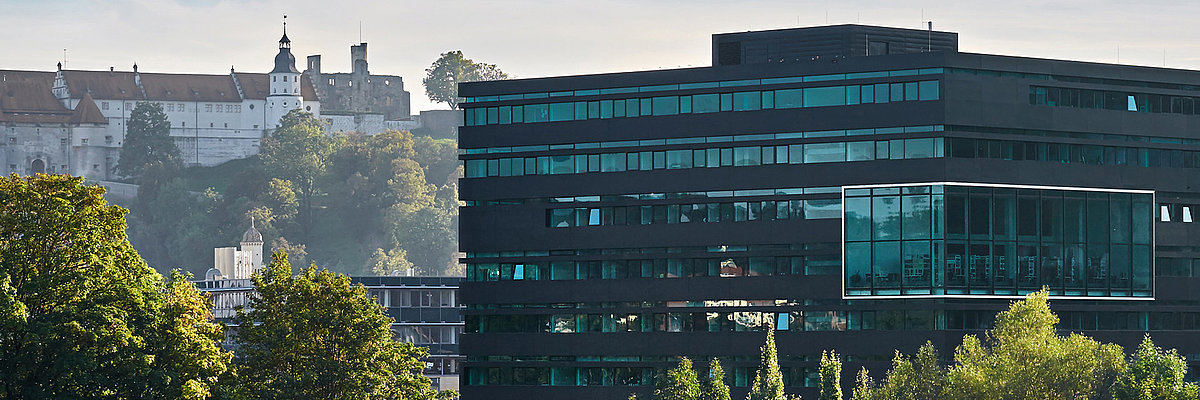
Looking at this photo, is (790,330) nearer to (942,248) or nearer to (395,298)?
(942,248)

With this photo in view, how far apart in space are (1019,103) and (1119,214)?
21.9 ft

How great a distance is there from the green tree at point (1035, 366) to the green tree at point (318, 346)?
19642 millimetres

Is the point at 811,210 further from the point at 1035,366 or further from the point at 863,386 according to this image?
the point at 1035,366

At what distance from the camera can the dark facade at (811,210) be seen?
88.4m

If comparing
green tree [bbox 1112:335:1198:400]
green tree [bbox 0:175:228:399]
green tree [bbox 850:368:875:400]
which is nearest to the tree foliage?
green tree [bbox 1112:335:1198:400]

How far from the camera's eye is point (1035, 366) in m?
72.1

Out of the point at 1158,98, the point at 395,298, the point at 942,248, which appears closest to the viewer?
the point at 942,248

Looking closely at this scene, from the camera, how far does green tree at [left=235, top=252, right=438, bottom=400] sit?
7369 cm

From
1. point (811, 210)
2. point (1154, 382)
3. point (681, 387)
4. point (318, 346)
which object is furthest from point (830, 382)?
point (811, 210)

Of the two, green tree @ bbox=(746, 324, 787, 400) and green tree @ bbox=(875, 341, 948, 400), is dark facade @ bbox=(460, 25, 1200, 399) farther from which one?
green tree @ bbox=(746, 324, 787, 400)

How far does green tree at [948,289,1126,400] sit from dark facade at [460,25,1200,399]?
463 inches

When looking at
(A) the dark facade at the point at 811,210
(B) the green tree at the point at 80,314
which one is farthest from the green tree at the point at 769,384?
(B) the green tree at the point at 80,314

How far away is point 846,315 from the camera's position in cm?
8969

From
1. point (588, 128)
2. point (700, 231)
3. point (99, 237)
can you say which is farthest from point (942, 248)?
point (99, 237)
